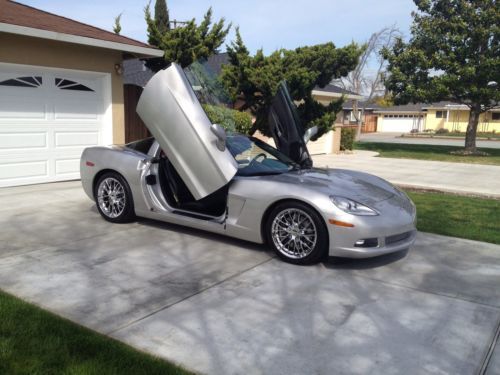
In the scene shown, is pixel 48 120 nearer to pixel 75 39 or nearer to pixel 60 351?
pixel 75 39

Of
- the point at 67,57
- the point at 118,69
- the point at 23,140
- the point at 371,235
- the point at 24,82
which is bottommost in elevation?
the point at 371,235

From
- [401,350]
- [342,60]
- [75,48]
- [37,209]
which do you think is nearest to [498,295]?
[401,350]

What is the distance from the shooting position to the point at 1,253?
16.0 feet

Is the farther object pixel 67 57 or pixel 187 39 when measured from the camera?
pixel 187 39

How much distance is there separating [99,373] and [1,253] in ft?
8.99

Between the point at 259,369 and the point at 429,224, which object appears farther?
the point at 429,224

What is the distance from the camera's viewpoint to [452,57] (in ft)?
68.7

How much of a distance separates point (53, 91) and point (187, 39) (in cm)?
501

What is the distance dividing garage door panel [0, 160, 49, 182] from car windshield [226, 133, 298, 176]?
503 centimetres

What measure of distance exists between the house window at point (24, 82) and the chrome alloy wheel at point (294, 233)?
635 centimetres

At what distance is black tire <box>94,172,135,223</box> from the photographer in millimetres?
6098

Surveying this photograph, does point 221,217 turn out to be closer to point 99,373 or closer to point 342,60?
point 99,373

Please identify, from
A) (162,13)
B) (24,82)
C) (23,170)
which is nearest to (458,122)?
(162,13)

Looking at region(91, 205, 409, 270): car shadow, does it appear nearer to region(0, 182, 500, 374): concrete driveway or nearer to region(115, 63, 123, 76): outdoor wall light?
region(0, 182, 500, 374): concrete driveway
